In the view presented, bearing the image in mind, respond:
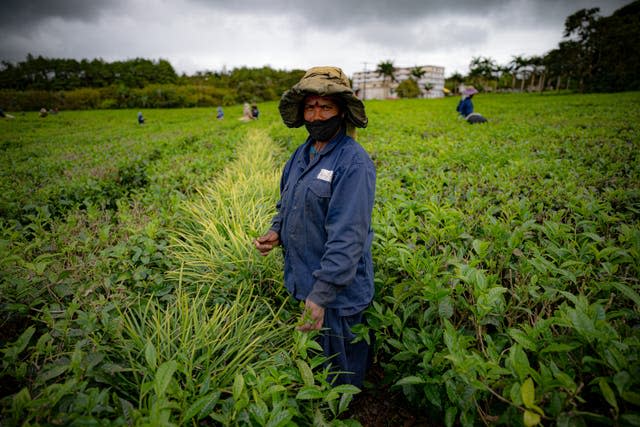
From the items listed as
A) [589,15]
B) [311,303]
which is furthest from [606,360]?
[589,15]

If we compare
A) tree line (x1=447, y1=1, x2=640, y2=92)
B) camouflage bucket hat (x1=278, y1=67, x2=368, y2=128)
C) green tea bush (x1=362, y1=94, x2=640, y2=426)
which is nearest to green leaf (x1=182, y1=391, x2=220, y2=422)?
green tea bush (x1=362, y1=94, x2=640, y2=426)

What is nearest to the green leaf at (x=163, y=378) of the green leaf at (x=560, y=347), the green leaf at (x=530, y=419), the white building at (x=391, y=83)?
the green leaf at (x=530, y=419)

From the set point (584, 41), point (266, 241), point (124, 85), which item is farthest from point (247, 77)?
point (266, 241)

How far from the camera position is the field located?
1.08m

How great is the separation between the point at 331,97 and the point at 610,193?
281 centimetres

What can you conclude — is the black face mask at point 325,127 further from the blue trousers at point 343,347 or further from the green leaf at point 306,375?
the green leaf at point 306,375

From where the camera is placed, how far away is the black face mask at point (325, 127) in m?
1.62

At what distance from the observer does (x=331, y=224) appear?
58.6 inches

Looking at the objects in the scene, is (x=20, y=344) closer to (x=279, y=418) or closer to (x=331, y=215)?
(x=279, y=418)

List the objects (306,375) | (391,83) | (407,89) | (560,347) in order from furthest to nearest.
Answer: (391,83) → (407,89) → (306,375) → (560,347)

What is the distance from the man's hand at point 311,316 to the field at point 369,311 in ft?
0.21

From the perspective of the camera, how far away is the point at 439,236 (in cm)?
223

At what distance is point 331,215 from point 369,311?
609 mm

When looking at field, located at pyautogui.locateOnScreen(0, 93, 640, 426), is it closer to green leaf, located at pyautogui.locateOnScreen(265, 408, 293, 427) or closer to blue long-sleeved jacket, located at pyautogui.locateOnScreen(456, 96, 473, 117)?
green leaf, located at pyautogui.locateOnScreen(265, 408, 293, 427)
